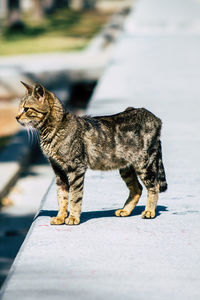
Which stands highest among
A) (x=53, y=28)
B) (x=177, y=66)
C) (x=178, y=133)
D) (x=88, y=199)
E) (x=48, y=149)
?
(x=48, y=149)

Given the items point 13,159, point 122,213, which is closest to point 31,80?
point 13,159

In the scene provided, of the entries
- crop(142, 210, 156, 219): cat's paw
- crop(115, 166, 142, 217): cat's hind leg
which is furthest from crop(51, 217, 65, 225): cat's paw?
crop(142, 210, 156, 219): cat's paw

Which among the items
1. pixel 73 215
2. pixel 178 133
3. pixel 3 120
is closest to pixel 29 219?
pixel 178 133

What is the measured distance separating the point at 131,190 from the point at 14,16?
2808cm

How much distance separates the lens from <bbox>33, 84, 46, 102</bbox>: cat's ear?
4.77m

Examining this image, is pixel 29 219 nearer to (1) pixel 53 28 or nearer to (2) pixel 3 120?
(2) pixel 3 120

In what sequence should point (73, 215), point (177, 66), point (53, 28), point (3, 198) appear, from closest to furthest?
point (73, 215)
point (3, 198)
point (177, 66)
point (53, 28)

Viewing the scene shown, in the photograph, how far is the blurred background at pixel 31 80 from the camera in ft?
30.3

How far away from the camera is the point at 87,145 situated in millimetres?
5090

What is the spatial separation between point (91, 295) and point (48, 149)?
140 cm

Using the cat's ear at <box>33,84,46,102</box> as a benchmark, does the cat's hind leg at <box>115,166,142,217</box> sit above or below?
below

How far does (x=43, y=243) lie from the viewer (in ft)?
15.7

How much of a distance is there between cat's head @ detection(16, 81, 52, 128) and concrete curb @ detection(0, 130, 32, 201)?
15.6ft

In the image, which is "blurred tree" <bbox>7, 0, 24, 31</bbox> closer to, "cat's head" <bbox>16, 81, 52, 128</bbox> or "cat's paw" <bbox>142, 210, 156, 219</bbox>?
"cat's paw" <bbox>142, 210, 156, 219</bbox>
